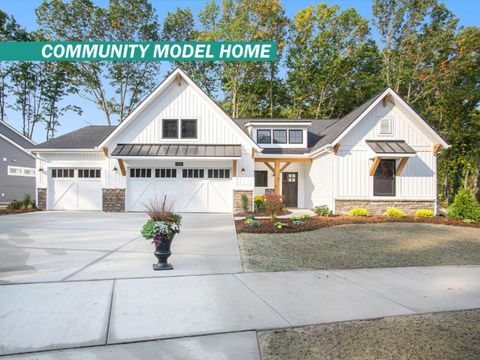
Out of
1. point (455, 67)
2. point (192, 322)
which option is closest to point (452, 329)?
point (192, 322)

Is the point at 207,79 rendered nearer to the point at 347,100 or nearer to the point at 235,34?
the point at 235,34

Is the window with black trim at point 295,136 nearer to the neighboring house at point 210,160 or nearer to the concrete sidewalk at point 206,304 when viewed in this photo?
the neighboring house at point 210,160

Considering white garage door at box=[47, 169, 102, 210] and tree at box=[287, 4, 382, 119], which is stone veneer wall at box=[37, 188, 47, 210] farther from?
tree at box=[287, 4, 382, 119]

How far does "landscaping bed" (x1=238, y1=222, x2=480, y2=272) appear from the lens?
22.1 feet

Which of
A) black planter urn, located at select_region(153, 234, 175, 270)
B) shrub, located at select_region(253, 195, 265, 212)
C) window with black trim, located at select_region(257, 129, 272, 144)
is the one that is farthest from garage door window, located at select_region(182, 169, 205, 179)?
black planter urn, located at select_region(153, 234, 175, 270)

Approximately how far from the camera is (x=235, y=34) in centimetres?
2944

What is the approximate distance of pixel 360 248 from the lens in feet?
27.0

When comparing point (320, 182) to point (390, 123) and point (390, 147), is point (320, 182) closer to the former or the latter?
point (390, 147)

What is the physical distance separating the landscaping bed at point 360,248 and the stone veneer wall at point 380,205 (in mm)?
3675

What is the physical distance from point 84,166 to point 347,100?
2546cm

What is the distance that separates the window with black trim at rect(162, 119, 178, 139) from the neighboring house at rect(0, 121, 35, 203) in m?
12.0

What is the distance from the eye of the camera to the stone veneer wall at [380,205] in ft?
50.0

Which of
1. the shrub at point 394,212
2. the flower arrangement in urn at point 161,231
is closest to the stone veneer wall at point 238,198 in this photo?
the shrub at point 394,212

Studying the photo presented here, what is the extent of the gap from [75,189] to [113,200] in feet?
7.70
